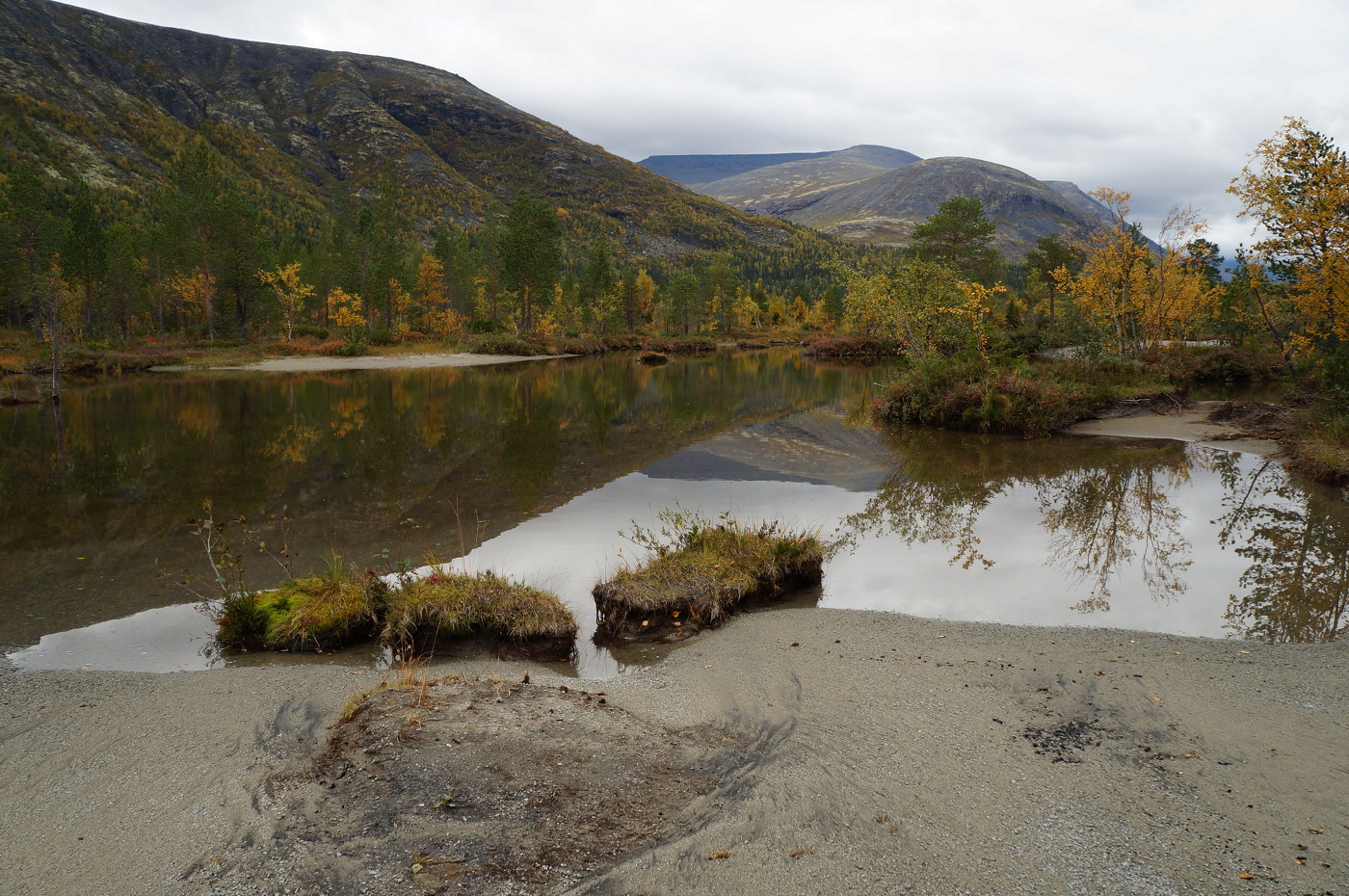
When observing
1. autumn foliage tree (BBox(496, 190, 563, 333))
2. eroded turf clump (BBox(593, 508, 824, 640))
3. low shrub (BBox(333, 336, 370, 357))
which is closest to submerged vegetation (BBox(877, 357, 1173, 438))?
eroded turf clump (BBox(593, 508, 824, 640))

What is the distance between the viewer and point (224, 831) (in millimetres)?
4031

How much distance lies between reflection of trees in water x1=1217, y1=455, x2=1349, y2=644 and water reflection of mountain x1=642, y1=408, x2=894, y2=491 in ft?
22.0

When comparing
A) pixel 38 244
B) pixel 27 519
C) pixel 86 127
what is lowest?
pixel 27 519

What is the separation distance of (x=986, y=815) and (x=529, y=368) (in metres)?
51.3

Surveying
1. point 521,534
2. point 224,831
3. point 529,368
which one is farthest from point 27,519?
point 529,368

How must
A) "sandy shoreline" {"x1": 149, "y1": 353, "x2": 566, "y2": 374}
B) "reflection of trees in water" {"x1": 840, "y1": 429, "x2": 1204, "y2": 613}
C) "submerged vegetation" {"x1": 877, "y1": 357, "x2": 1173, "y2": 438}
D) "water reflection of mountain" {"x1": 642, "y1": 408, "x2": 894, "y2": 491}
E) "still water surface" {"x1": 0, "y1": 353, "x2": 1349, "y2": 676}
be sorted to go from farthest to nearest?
"sandy shoreline" {"x1": 149, "y1": 353, "x2": 566, "y2": 374}
"submerged vegetation" {"x1": 877, "y1": 357, "x2": 1173, "y2": 438}
"water reflection of mountain" {"x1": 642, "y1": 408, "x2": 894, "y2": 491}
"reflection of trees in water" {"x1": 840, "y1": 429, "x2": 1204, "y2": 613}
"still water surface" {"x1": 0, "y1": 353, "x2": 1349, "y2": 676}

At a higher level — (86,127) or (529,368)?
(86,127)

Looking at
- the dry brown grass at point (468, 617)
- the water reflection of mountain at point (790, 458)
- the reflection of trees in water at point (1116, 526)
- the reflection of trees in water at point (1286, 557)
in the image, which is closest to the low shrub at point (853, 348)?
the water reflection of mountain at point (790, 458)

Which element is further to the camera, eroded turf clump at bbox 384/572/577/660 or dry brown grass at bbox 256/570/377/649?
eroded turf clump at bbox 384/572/577/660

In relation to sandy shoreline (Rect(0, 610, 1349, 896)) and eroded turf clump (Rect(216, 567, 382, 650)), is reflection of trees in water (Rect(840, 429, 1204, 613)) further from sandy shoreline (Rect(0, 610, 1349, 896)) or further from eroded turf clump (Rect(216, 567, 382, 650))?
eroded turf clump (Rect(216, 567, 382, 650))

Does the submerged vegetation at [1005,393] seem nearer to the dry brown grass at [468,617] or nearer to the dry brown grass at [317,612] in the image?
the dry brown grass at [468,617]

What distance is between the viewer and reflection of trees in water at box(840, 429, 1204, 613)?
1055 centimetres

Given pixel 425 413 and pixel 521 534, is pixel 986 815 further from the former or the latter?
pixel 425 413

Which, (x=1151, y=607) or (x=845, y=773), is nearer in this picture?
(x=845, y=773)
